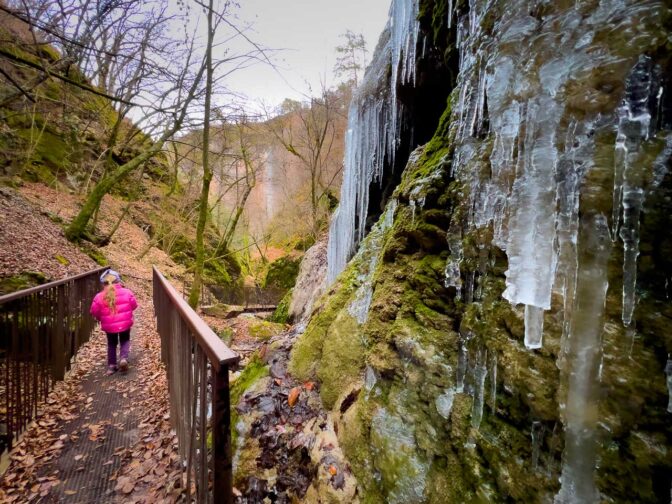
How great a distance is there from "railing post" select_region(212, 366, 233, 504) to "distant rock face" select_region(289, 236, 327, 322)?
6.85 m

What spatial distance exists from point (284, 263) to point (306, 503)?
1647cm

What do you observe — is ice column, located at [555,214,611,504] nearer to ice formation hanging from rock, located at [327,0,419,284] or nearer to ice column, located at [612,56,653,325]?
ice column, located at [612,56,653,325]

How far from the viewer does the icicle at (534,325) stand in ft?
5.16

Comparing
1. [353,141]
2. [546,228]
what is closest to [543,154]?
[546,228]

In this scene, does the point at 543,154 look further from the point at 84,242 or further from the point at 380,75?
the point at 84,242

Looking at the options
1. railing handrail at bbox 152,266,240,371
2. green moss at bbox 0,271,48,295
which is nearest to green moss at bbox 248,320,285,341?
green moss at bbox 0,271,48,295

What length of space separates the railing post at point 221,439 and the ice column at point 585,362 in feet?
5.62

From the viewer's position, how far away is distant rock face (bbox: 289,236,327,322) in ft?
29.5

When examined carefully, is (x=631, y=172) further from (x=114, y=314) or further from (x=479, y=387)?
(x=114, y=314)

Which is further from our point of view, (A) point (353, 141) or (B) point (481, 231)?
(A) point (353, 141)

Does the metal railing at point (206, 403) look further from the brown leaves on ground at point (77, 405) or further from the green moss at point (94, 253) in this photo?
the green moss at point (94, 253)

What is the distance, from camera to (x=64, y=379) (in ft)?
13.5

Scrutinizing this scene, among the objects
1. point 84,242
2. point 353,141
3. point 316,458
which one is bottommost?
point 316,458

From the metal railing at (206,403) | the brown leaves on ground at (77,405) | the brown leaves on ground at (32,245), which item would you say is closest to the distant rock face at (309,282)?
the brown leaves on ground at (77,405)
